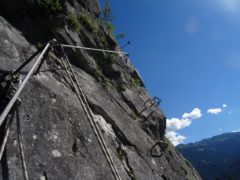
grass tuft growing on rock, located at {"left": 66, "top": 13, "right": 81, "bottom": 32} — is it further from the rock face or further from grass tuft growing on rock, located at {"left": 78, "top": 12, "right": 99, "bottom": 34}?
grass tuft growing on rock, located at {"left": 78, "top": 12, "right": 99, "bottom": 34}

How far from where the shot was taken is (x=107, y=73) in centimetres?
1324

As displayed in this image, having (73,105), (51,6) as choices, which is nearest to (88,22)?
(51,6)

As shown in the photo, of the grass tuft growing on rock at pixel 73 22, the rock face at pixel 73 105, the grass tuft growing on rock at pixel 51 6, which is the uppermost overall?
the grass tuft growing on rock at pixel 51 6

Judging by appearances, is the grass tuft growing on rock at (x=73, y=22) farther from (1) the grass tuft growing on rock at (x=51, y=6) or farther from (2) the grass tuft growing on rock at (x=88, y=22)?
(2) the grass tuft growing on rock at (x=88, y=22)

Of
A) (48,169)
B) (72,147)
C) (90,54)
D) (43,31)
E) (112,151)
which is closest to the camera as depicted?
(48,169)

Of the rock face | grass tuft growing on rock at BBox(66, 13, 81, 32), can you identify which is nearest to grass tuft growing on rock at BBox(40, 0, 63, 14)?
the rock face

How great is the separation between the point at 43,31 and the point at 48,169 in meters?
6.78

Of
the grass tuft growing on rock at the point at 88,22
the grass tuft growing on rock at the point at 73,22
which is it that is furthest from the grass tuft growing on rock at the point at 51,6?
the grass tuft growing on rock at the point at 88,22

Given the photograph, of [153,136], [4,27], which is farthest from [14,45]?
[153,136]

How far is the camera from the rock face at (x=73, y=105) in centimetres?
632

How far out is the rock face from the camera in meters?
6.32

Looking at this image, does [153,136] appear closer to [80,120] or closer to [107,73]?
[107,73]

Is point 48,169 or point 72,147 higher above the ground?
point 72,147

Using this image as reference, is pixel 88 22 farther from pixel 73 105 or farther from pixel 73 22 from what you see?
pixel 73 105
